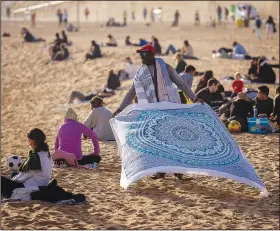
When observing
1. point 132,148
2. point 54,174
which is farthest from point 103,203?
point 54,174

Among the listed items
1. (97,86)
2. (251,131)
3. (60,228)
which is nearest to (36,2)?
(97,86)

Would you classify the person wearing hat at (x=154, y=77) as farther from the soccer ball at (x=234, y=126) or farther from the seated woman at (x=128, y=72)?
the seated woman at (x=128, y=72)

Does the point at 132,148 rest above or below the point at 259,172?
above

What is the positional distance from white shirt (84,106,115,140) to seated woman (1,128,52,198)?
12.2 ft

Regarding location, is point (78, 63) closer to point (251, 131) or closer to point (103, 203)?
point (251, 131)

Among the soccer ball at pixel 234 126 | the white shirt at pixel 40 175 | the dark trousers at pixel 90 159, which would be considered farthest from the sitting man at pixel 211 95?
the white shirt at pixel 40 175

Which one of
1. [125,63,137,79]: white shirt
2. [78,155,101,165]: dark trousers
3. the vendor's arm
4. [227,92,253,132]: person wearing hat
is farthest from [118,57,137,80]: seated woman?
the vendor's arm

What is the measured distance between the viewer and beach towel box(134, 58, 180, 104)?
30.1ft

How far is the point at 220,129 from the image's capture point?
909 centimetres

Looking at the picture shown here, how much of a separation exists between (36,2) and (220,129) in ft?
235

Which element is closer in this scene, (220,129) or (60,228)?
(60,228)

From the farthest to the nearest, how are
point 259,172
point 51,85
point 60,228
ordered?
1. point 51,85
2. point 259,172
3. point 60,228

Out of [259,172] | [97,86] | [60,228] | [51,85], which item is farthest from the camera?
[51,85]

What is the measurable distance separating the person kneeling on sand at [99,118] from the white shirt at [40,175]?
3707 millimetres
